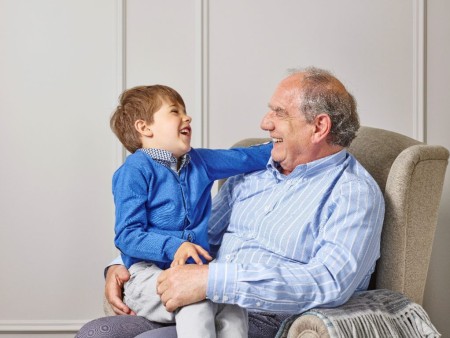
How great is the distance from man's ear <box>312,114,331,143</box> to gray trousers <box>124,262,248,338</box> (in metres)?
0.55

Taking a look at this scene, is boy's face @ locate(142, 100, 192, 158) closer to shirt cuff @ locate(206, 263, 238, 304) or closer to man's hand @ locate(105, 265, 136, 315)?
man's hand @ locate(105, 265, 136, 315)

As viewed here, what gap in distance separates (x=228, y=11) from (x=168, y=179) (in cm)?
127

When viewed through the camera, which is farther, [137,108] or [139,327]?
[137,108]

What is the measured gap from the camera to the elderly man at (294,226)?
5.53ft

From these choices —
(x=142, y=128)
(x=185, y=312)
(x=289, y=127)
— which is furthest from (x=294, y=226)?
(x=142, y=128)

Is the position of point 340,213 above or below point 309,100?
below

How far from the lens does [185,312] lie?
169cm

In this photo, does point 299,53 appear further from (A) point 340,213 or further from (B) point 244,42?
(A) point 340,213

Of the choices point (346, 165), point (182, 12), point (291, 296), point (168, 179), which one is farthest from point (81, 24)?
point (291, 296)

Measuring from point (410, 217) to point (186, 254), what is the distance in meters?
0.62

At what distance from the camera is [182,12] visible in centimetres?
304

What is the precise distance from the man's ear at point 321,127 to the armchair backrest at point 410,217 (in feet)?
0.68

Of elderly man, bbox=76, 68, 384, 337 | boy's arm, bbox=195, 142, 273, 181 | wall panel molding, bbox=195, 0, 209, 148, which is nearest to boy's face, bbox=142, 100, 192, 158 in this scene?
boy's arm, bbox=195, 142, 273, 181

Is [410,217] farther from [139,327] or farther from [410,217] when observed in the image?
[139,327]
